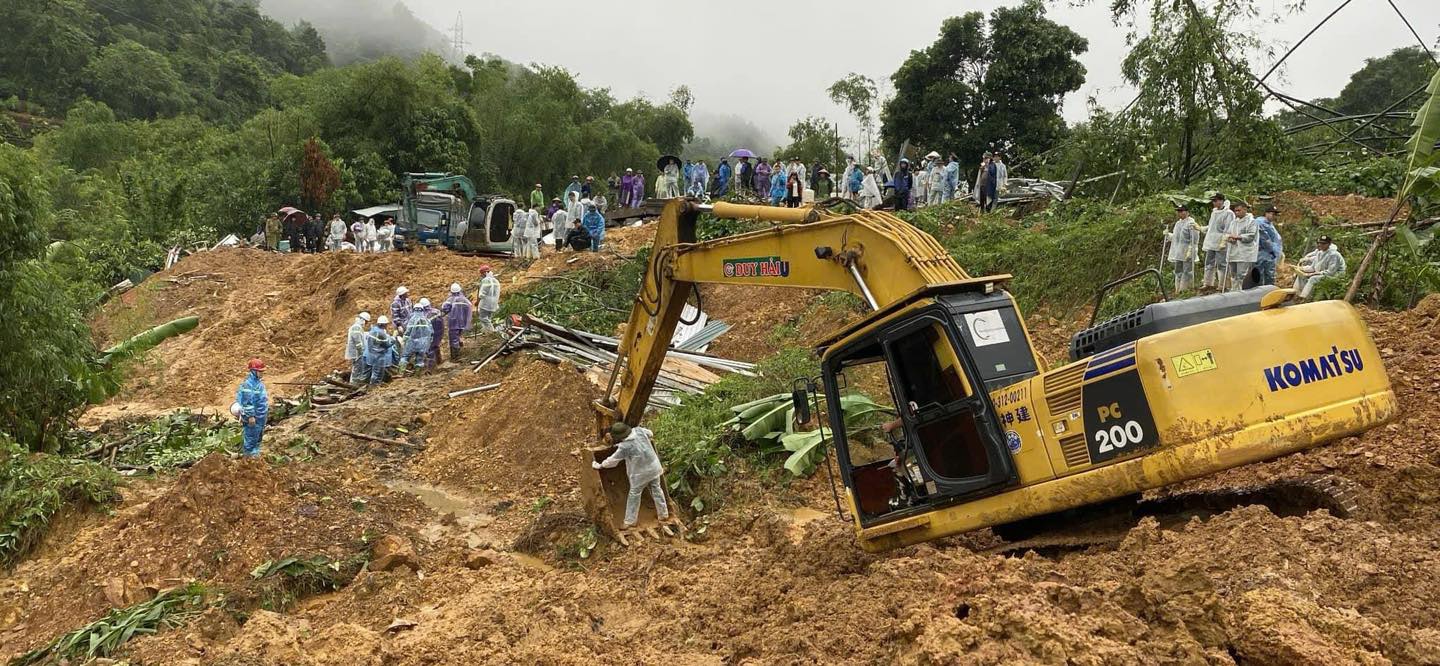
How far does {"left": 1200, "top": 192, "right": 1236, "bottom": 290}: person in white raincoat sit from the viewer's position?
12.7 metres

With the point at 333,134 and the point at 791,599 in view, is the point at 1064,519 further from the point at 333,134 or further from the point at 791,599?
the point at 333,134

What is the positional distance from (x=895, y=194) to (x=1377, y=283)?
12186mm

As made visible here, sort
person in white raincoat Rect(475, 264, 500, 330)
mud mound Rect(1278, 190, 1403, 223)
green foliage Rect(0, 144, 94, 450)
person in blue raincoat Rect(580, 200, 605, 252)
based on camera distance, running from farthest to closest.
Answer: person in blue raincoat Rect(580, 200, 605, 252) < person in white raincoat Rect(475, 264, 500, 330) < mud mound Rect(1278, 190, 1403, 223) < green foliage Rect(0, 144, 94, 450)

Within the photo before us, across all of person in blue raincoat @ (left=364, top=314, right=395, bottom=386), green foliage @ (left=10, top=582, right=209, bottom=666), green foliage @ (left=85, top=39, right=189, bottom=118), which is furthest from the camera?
green foliage @ (left=85, top=39, right=189, bottom=118)

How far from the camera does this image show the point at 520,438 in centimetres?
1220

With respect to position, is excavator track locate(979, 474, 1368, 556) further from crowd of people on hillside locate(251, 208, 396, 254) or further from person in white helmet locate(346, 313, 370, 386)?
crowd of people on hillside locate(251, 208, 396, 254)

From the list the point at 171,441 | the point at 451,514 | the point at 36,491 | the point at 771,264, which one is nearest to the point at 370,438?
the point at 171,441

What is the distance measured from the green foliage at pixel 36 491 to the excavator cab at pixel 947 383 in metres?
8.57

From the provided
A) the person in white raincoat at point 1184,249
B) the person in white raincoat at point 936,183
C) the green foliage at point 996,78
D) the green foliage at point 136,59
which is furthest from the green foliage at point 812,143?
the green foliage at point 136,59

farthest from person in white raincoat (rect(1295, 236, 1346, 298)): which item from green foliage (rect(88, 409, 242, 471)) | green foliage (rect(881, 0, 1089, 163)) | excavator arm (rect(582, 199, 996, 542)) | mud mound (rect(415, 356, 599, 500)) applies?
green foliage (rect(881, 0, 1089, 163))

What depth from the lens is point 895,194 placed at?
22266mm

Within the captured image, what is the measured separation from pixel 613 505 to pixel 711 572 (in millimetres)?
1794

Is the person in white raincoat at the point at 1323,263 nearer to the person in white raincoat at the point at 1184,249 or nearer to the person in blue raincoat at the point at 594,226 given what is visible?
the person in white raincoat at the point at 1184,249

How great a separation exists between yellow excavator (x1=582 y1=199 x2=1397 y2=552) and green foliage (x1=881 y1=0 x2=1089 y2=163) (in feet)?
86.5
